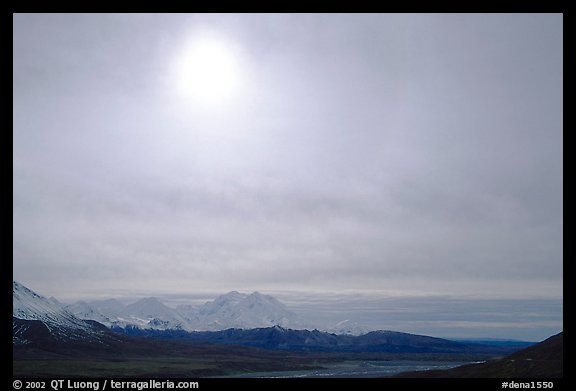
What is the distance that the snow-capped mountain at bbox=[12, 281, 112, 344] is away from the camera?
129250 millimetres

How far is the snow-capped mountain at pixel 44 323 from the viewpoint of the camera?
424 ft

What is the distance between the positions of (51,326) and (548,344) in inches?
4435

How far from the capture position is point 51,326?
137625mm

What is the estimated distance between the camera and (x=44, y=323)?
446 ft
